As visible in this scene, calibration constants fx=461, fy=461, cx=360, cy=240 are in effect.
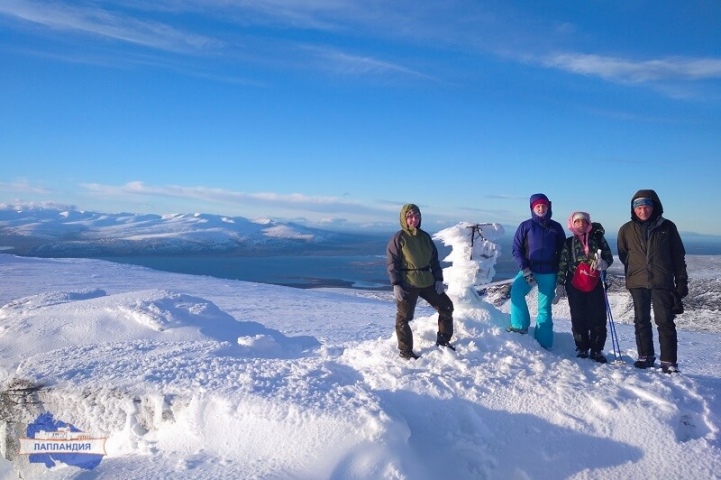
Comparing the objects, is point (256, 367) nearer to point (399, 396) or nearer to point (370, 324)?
point (399, 396)

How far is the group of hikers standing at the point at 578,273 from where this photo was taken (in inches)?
188

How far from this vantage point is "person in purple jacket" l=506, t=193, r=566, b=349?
5203 millimetres

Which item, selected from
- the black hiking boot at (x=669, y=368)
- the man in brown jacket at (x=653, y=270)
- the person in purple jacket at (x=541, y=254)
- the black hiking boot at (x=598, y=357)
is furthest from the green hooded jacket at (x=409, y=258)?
the black hiking boot at (x=669, y=368)

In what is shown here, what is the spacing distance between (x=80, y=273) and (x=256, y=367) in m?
20.0

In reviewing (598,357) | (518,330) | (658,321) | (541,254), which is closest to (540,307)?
(518,330)

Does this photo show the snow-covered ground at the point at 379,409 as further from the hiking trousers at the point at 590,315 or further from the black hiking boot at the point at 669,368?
the hiking trousers at the point at 590,315

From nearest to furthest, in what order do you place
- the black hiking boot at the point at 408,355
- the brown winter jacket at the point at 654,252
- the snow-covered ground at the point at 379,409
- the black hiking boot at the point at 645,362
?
the snow-covered ground at the point at 379,409 → the brown winter jacket at the point at 654,252 → the black hiking boot at the point at 645,362 → the black hiking boot at the point at 408,355

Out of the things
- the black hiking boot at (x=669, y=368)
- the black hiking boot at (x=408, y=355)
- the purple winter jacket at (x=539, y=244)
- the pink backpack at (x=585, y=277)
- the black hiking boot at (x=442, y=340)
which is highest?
the purple winter jacket at (x=539, y=244)

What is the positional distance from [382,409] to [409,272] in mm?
1754

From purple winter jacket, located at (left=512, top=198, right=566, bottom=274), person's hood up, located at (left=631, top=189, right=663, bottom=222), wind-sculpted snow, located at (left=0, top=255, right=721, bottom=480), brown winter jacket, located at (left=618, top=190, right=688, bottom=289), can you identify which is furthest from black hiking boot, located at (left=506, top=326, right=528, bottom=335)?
person's hood up, located at (left=631, top=189, right=663, bottom=222)

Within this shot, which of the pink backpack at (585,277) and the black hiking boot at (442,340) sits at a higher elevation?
the pink backpack at (585,277)

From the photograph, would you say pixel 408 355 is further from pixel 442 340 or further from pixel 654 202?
pixel 654 202

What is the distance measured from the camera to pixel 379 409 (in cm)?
373

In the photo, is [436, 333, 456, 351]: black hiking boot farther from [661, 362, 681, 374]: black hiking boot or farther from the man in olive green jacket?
[661, 362, 681, 374]: black hiking boot
